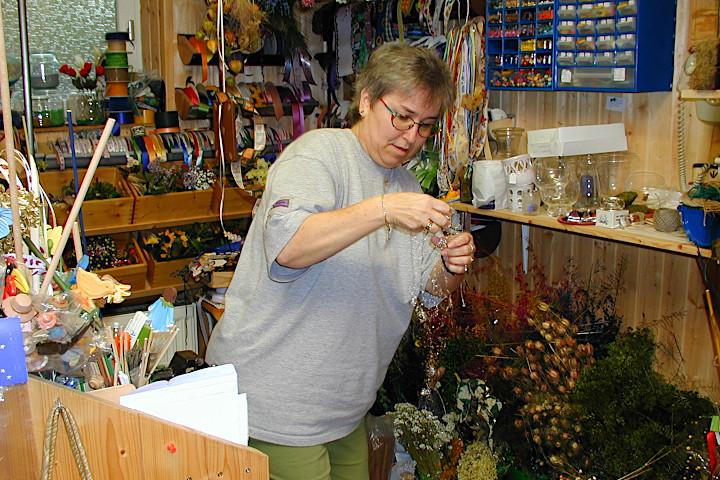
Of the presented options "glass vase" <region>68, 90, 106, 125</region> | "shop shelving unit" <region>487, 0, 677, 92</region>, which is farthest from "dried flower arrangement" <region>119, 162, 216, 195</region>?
"shop shelving unit" <region>487, 0, 677, 92</region>

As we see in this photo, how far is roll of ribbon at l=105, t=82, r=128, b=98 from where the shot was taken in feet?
11.7

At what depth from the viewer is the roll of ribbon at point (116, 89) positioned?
356 centimetres

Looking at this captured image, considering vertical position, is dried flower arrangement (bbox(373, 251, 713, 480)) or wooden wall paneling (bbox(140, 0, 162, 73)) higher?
wooden wall paneling (bbox(140, 0, 162, 73))

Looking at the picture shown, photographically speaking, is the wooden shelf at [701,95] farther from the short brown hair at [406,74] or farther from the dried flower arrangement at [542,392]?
the short brown hair at [406,74]

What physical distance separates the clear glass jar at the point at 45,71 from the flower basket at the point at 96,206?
1.85 ft

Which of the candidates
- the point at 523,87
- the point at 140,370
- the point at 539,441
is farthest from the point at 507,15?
the point at 140,370

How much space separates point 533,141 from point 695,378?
39.6 inches

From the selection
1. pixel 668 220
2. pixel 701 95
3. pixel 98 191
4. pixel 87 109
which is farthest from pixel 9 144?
pixel 87 109

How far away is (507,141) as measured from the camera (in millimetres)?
2965

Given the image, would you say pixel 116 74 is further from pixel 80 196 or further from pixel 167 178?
pixel 80 196

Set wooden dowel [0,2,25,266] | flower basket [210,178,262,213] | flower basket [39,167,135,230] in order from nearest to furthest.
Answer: wooden dowel [0,2,25,266], flower basket [39,167,135,230], flower basket [210,178,262,213]

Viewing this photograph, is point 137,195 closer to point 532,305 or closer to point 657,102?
point 532,305

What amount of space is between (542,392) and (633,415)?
26cm

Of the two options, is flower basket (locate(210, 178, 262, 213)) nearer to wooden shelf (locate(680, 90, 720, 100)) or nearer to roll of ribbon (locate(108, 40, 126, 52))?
roll of ribbon (locate(108, 40, 126, 52))
